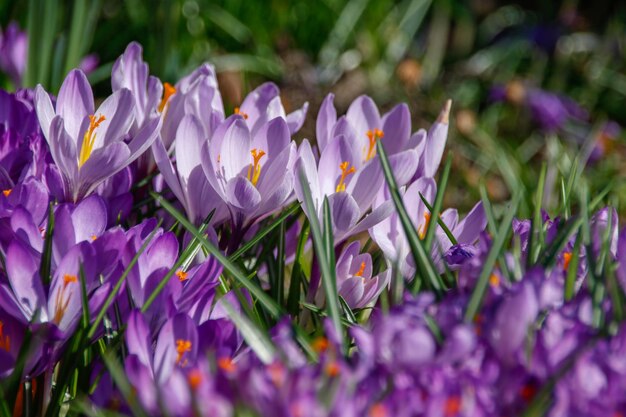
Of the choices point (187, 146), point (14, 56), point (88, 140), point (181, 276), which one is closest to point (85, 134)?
point (88, 140)

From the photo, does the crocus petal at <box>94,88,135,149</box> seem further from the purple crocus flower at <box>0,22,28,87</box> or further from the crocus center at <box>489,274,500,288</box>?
the purple crocus flower at <box>0,22,28,87</box>

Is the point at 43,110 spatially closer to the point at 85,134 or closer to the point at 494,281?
the point at 85,134

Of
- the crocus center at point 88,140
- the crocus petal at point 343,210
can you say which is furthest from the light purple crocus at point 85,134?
the crocus petal at point 343,210

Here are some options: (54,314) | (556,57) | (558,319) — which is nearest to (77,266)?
(54,314)

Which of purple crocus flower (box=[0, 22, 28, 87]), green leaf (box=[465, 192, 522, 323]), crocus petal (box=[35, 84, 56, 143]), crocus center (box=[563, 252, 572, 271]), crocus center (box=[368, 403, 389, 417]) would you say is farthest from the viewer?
purple crocus flower (box=[0, 22, 28, 87])

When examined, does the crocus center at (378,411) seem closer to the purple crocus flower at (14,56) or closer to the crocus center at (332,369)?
the crocus center at (332,369)

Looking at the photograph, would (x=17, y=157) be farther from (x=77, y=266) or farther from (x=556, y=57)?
(x=556, y=57)

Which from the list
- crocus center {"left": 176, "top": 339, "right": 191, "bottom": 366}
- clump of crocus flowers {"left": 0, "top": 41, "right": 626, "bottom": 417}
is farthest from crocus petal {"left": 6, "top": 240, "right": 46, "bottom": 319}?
crocus center {"left": 176, "top": 339, "right": 191, "bottom": 366}
